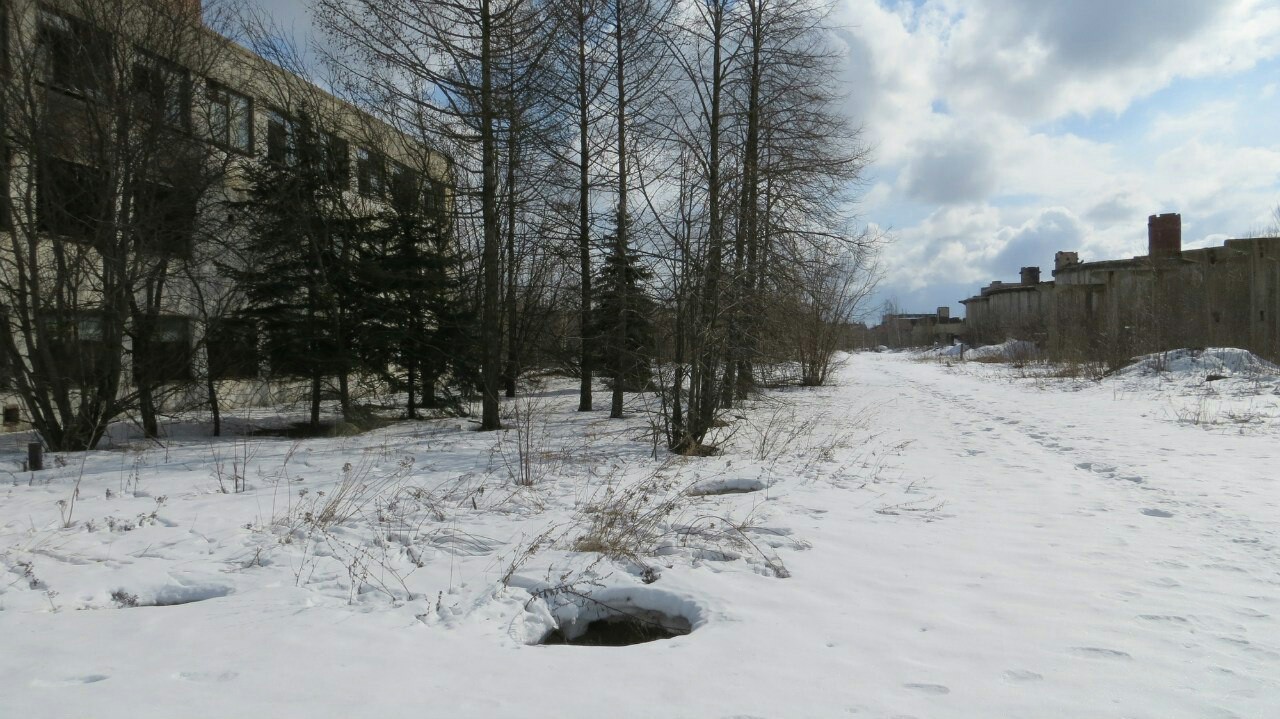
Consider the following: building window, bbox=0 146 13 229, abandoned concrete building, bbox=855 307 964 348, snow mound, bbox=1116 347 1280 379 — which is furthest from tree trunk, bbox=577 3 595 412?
abandoned concrete building, bbox=855 307 964 348

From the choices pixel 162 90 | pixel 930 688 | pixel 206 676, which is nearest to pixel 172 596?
pixel 206 676

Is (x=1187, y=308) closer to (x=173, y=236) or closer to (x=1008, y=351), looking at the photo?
(x=1008, y=351)

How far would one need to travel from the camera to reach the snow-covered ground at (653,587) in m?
2.94

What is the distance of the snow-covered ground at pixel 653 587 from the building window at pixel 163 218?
13.4 feet

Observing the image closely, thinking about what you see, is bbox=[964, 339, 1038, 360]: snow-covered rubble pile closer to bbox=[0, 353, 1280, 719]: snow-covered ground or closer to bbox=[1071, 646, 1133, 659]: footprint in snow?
bbox=[0, 353, 1280, 719]: snow-covered ground

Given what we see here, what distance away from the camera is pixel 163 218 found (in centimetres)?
1112

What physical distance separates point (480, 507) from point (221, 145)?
31.1 ft

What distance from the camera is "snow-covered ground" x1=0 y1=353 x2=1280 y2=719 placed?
9.64ft

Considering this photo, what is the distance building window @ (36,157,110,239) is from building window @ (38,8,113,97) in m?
1.13

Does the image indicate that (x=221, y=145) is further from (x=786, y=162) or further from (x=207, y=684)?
(x=207, y=684)

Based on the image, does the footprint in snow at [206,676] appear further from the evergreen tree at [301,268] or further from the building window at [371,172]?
the building window at [371,172]

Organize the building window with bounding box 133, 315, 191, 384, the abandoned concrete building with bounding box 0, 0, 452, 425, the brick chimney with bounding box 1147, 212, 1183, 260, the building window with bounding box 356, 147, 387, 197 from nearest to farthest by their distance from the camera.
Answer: the abandoned concrete building with bounding box 0, 0, 452, 425 < the building window with bounding box 133, 315, 191, 384 < the building window with bounding box 356, 147, 387, 197 < the brick chimney with bounding box 1147, 212, 1183, 260

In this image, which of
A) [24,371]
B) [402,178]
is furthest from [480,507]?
[402,178]

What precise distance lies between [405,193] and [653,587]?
40.4ft
